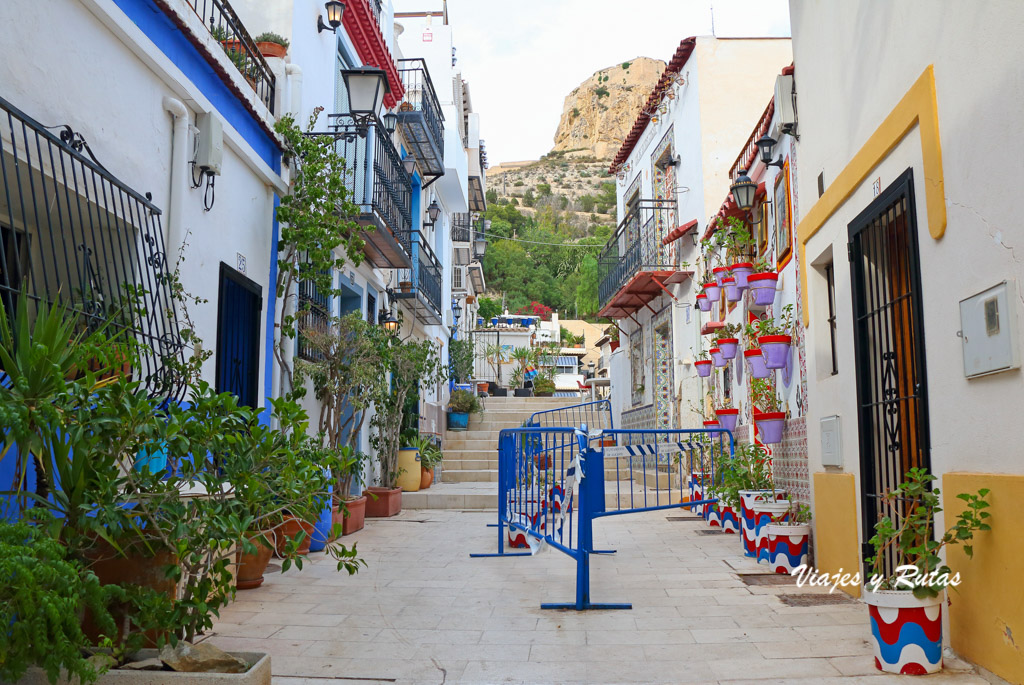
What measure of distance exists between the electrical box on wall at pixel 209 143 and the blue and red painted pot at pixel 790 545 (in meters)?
5.41

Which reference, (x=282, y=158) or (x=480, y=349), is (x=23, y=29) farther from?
(x=480, y=349)

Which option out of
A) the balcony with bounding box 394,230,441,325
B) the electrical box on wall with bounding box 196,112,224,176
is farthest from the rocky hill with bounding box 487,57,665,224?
the electrical box on wall with bounding box 196,112,224,176

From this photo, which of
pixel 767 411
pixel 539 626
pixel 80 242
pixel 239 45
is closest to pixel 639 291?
pixel 767 411

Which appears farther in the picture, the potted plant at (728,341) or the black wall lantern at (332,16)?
the potted plant at (728,341)

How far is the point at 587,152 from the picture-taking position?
99875 millimetres

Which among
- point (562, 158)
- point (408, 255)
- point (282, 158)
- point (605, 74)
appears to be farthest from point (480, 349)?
point (605, 74)

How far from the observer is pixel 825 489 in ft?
20.3

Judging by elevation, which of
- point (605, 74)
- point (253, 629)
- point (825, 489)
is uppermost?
point (605, 74)

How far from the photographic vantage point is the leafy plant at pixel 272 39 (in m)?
8.41

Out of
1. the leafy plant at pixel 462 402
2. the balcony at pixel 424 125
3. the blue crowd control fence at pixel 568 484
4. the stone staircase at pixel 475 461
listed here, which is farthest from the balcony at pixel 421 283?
the blue crowd control fence at pixel 568 484

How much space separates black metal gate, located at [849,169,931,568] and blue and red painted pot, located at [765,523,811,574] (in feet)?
3.99

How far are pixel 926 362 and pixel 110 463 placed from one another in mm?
4056

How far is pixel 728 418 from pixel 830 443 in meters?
4.23

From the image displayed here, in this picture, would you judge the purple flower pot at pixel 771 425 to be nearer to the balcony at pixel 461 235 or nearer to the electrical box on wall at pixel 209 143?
the electrical box on wall at pixel 209 143
